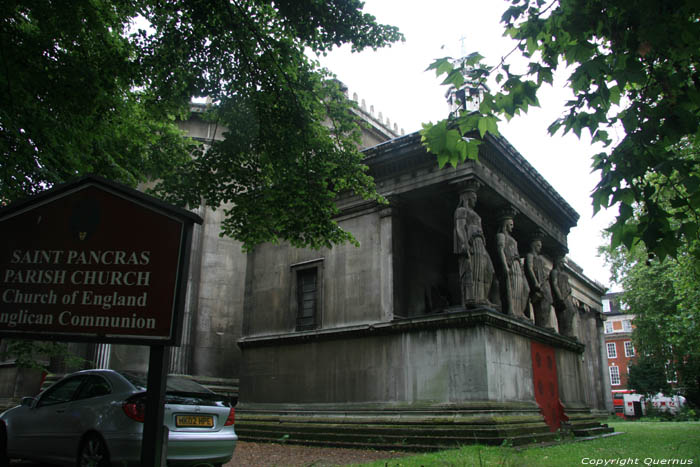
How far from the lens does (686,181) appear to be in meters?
5.00

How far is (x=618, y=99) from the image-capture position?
20.4 feet

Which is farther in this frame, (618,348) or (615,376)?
(618,348)

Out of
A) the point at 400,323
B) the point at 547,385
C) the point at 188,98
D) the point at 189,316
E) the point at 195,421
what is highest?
the point at 188,98

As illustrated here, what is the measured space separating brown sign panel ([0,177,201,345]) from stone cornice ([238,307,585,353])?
391 inches

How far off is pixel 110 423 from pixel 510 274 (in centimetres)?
1220

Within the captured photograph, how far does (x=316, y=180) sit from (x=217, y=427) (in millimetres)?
5694

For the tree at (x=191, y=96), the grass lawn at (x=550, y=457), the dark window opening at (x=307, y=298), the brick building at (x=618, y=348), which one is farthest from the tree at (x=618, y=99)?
the brick building at (x=618, y=348)

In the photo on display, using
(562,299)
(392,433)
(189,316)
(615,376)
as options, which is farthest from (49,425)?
(615,376)

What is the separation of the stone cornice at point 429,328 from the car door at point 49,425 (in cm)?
837

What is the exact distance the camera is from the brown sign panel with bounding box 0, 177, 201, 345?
14.0ft

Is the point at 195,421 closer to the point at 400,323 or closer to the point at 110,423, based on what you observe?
the point at 110,423

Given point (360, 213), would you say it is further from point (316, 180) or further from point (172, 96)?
point (172, 96)

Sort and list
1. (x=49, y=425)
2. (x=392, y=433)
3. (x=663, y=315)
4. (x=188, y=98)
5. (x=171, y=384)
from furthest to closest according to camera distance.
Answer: (x=663, y=315) < (x=392, y=433) < (x=188, y=98) < (x=171, y=384) < (x=49, y=425)

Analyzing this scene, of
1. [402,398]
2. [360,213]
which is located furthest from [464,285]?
[360,213]
